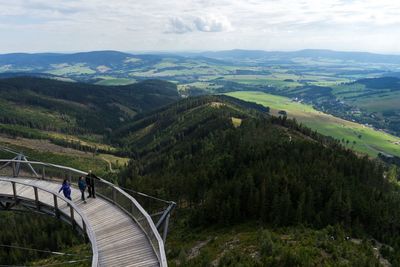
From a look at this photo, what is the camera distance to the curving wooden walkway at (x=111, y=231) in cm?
2577

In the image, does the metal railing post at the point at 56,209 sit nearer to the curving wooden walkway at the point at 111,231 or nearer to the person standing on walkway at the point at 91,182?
the curving wooden walkway at the point at 111,231

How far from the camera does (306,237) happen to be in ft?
186

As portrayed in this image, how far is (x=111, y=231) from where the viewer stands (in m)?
29.7

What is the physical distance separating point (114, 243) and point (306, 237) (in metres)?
37.4

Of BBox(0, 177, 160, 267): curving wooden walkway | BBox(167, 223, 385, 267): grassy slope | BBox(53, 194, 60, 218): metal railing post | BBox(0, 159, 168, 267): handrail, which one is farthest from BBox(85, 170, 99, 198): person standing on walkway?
BBox(167, 223, 385, 267): grassy slope

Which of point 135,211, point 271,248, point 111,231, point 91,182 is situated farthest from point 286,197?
point 111,231

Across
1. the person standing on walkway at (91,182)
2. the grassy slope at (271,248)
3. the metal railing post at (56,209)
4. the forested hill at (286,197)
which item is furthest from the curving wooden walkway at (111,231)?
the forested hill at (286,197)

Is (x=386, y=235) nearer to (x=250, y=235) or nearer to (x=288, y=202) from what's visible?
(x=288, y=202)

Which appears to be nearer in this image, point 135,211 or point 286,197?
point 135,211

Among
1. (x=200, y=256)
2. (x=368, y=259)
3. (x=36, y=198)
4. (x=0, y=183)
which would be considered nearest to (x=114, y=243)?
(x=36, y=198)

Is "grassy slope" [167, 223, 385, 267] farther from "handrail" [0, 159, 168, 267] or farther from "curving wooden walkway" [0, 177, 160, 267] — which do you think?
"curving wooden walkway" [0, 177, 160, 267]

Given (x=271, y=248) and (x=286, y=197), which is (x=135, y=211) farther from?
(x=286, y=197)

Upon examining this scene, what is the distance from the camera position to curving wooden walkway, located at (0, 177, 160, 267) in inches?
1014

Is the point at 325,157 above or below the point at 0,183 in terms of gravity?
below
